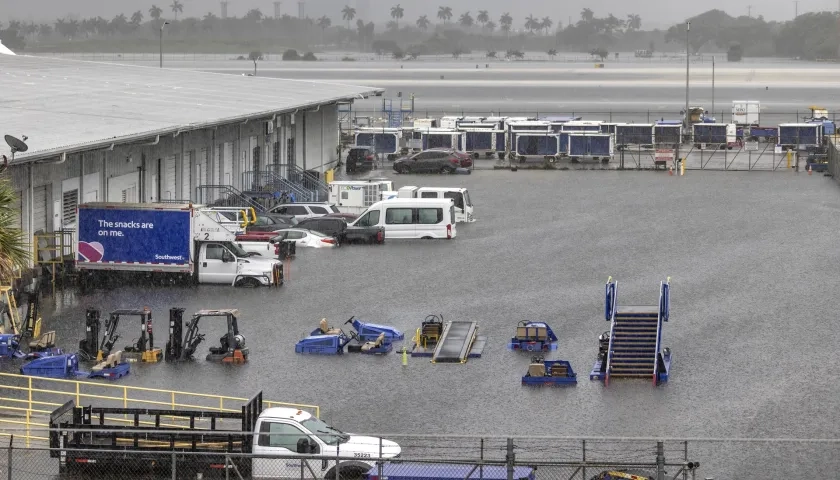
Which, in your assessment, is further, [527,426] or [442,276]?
[442,276]

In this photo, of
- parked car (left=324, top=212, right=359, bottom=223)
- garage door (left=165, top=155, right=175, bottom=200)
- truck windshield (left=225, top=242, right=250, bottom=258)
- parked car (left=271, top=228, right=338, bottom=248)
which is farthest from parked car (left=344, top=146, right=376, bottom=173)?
truck windshield (left=225, top=242, right=250, bottom=258)

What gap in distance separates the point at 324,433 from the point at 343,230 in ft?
70.1

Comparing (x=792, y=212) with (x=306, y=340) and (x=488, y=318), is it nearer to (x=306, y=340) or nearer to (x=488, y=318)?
(x=488, y=318)

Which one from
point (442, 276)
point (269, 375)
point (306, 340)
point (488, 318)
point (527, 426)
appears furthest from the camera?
point (442, 276)

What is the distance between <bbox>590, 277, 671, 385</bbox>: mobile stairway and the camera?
23234mm

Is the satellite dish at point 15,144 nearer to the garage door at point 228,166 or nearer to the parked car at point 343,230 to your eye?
the parked car at point 343,230

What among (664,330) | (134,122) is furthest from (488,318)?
(134,122)

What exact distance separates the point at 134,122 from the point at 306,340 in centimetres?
1505

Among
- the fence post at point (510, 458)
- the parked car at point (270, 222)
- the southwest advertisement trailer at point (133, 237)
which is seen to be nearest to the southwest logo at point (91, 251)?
the southwest advertisement trailer at point (133, 237)

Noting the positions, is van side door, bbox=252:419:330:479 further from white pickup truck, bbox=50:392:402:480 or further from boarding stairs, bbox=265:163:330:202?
boarding stairs, bbox=265:163:330:202

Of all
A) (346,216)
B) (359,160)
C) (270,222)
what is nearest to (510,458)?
(270,222)

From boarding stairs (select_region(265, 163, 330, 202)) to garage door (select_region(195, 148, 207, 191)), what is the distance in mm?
5749

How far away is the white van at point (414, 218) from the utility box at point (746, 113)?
46.4 m

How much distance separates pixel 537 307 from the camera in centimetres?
2925
